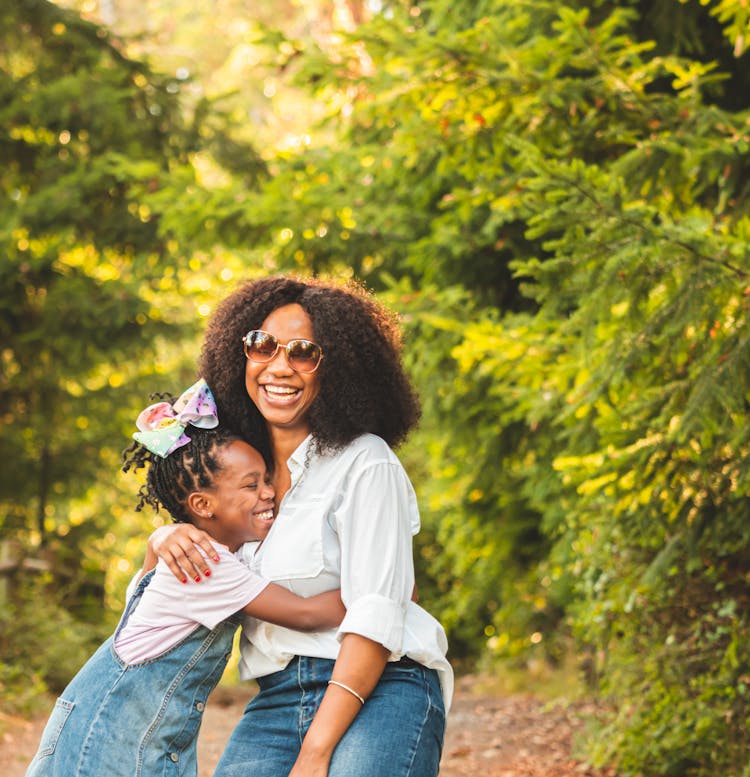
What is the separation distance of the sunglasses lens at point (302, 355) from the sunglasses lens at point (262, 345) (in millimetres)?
46

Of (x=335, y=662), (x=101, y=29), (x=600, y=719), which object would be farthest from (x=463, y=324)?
(x=101, y=29)

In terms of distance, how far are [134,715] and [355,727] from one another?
523 millimetres

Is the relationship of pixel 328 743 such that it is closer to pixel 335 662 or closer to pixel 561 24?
pixel 335 662

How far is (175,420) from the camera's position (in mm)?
2738

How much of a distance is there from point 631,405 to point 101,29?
7.43m

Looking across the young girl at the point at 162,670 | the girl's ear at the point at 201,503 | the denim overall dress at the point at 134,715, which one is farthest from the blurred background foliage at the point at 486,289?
the denim overall dress at the point at 134,715

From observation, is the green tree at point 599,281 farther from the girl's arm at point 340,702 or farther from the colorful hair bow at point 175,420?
the girl's arm at point 340,702

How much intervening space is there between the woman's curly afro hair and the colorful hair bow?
0.12 metres

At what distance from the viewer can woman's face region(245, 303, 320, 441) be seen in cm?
272

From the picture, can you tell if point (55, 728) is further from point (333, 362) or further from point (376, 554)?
point (333, 362)

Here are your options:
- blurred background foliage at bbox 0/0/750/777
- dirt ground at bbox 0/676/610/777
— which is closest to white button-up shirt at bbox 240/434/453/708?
blurred background foliage at bbox 0/0/750/777

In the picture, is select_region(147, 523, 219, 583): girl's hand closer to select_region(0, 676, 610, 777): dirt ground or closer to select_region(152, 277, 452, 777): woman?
select_region(152, 277, 452, 777): woman

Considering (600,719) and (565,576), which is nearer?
(600,719)

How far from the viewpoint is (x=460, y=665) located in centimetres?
1109
